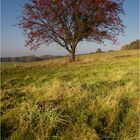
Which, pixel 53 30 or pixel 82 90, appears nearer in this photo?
pixel 82 90

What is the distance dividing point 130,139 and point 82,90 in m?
2.23

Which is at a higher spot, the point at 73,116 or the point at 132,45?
the point at 132,45

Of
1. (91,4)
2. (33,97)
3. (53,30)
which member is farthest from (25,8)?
(33,97)

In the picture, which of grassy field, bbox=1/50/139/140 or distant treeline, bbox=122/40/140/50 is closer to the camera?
grassy field, bbox=1/50/139/140

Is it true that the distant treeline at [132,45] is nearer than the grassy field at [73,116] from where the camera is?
No

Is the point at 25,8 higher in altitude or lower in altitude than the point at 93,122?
higher

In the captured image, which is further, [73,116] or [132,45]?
[132,45]

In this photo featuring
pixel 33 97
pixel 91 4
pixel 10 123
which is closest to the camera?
pixel 10 123

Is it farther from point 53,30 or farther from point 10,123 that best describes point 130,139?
point 53,30

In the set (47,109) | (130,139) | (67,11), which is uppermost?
(67,11)

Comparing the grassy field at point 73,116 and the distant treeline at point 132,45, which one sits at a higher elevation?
the distant treeline at point 132,45

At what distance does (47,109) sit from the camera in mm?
4156

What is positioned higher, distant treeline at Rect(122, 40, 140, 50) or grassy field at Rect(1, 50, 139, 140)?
distant treeline at Rect(122, 40, 140, 50)

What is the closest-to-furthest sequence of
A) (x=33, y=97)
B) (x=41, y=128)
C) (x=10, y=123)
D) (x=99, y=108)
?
(x=41, y=128)
(x=10, y=123)
(x=99, y=108)
(x=33, y=97)
